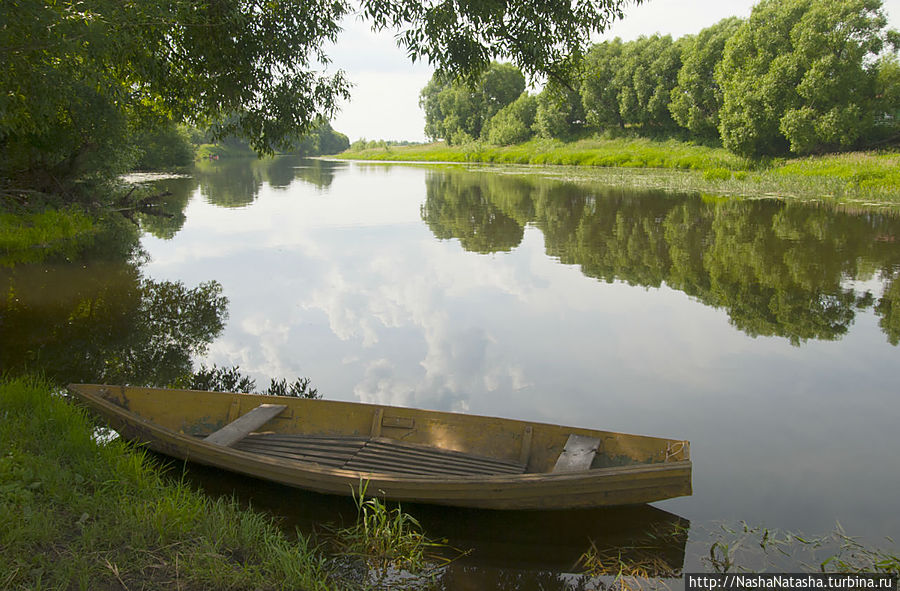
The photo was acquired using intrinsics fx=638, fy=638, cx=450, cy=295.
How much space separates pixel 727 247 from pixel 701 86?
1578 inches

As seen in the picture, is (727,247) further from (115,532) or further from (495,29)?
(115,532)

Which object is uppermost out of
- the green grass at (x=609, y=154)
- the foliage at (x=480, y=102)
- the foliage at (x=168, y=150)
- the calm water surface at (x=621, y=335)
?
the foliage at (x=480, y=102)

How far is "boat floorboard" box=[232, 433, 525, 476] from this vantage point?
5.32 meters

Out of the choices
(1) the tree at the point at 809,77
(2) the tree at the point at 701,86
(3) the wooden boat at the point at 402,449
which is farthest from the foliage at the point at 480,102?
(3) the wooden boat at the point at 402,449

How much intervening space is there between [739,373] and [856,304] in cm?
486

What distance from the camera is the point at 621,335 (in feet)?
33.0

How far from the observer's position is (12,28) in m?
6.23

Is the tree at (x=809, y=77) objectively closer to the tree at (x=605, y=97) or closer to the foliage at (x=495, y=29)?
the tree at (x=605, y=97)

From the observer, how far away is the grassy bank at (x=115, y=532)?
372cm

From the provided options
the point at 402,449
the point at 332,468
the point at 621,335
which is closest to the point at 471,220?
the point at 621,335

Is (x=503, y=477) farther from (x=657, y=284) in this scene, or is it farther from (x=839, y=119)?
(x=839, y=119)

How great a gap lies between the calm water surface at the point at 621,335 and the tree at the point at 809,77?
59.1 feet

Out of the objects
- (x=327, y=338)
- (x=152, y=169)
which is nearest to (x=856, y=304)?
(x=327, y=338)

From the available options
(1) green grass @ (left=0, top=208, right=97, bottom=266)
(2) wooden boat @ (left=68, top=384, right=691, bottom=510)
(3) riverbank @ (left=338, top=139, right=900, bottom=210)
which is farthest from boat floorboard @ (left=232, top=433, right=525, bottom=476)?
(3) riverbank @ (left=338, top=139, right=900, bottom=210)
